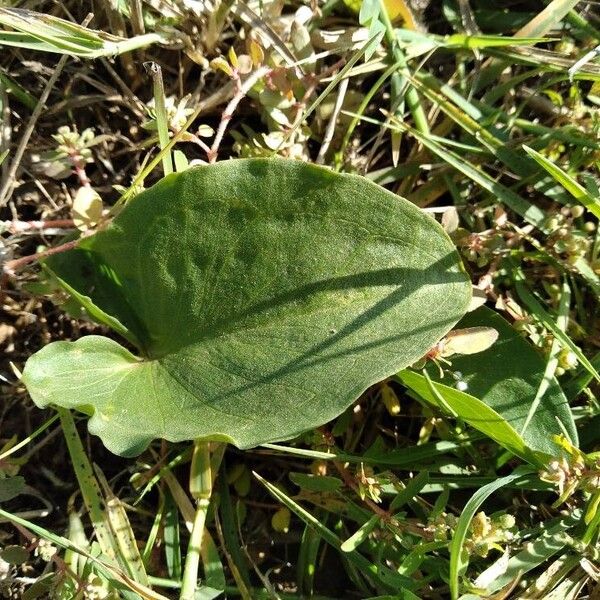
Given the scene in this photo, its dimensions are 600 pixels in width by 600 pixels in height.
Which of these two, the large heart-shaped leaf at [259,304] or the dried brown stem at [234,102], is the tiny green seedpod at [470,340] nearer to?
the large heart-shaped leaf at [259,304]

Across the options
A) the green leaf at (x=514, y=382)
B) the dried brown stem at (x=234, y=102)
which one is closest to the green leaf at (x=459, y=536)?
the green leaf at (x=514, y=382)

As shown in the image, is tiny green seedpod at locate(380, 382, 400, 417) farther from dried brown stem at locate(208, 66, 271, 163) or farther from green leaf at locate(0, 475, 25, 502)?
green leaf at locate(0, 475, 25, 502)

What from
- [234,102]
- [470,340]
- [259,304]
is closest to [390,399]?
[470,340]

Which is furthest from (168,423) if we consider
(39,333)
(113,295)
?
(39,333)

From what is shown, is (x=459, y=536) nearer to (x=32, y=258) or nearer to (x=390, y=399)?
(x=390, y=399)

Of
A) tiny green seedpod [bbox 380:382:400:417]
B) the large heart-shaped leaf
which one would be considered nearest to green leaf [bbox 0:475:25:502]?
the large heart-shaped leaf
